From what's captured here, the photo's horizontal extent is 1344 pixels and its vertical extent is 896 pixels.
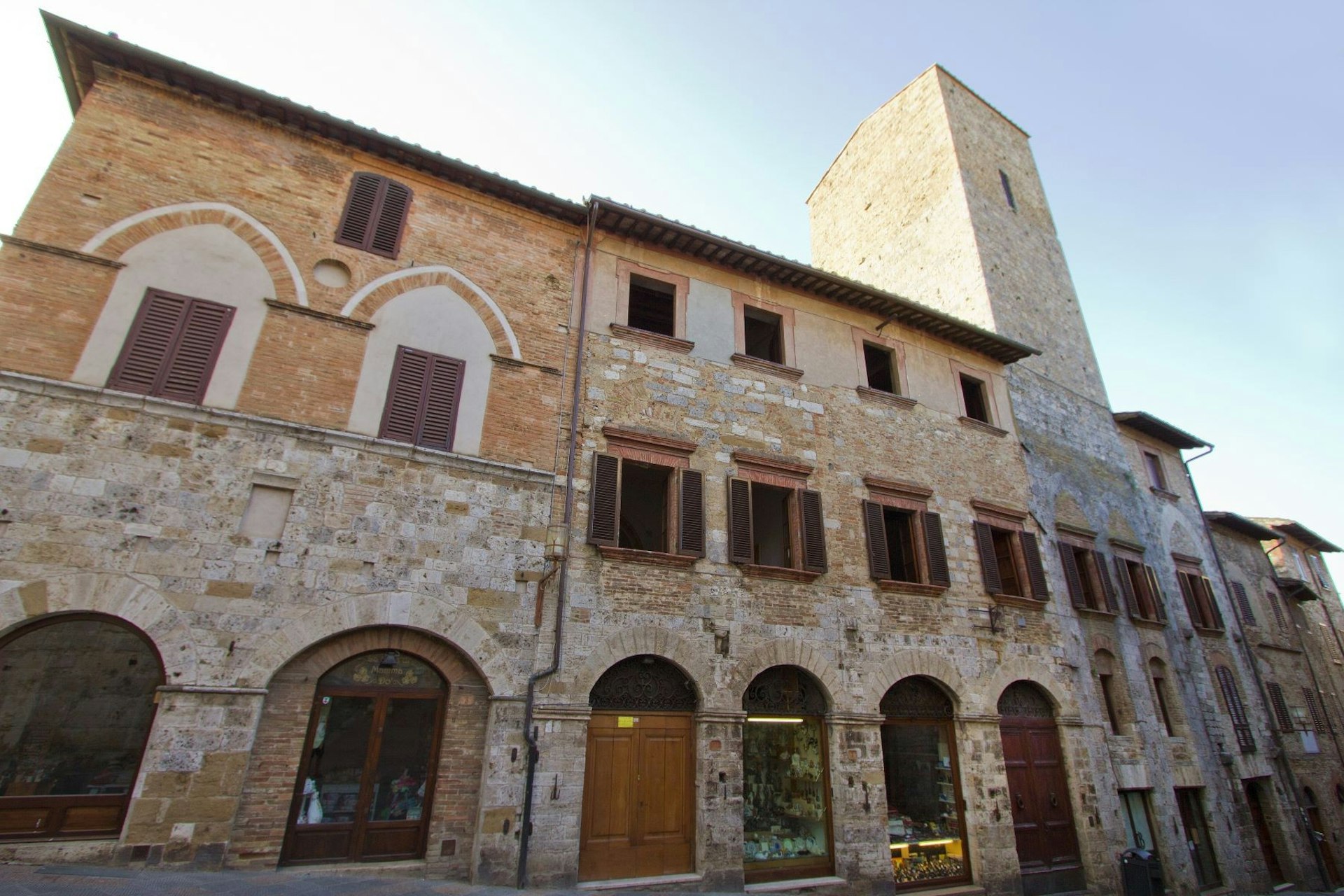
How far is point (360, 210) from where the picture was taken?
9594 millimetres

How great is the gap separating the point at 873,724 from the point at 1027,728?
353 cm

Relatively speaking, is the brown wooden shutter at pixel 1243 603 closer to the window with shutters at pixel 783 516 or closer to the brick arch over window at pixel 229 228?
the window with shutters at pixel 783 516

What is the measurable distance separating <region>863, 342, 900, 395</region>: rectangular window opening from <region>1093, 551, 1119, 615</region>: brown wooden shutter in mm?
5762

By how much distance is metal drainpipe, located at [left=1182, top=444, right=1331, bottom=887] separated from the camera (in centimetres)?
1497

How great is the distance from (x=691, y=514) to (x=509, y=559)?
2.74m

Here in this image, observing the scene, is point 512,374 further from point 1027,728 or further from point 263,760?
point 1027,728

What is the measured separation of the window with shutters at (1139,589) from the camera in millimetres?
14125

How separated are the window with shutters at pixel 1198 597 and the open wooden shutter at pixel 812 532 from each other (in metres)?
11.3

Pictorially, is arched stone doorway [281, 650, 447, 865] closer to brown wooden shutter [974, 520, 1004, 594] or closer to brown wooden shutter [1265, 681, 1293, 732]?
brown wooden shutter [974, 520, 1004, 594]

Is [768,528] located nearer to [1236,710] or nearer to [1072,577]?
[1072,577]

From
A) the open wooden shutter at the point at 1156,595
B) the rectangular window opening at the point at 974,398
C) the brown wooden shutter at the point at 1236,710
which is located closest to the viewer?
the rectangular window opening at the point at 974,398

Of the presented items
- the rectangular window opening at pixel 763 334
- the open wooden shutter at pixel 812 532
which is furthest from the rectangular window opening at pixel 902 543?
the rectangular window opening at pixel 763 334

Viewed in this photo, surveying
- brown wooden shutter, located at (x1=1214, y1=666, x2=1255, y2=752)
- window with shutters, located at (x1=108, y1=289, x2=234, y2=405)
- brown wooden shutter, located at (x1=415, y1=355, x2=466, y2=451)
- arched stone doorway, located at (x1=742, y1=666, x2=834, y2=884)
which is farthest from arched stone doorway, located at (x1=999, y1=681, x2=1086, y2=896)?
window with shutters, located at (x1=108, y1=289, x2=234, y2=405)

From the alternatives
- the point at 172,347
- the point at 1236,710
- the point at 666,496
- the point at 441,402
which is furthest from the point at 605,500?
the point at 1236,710
